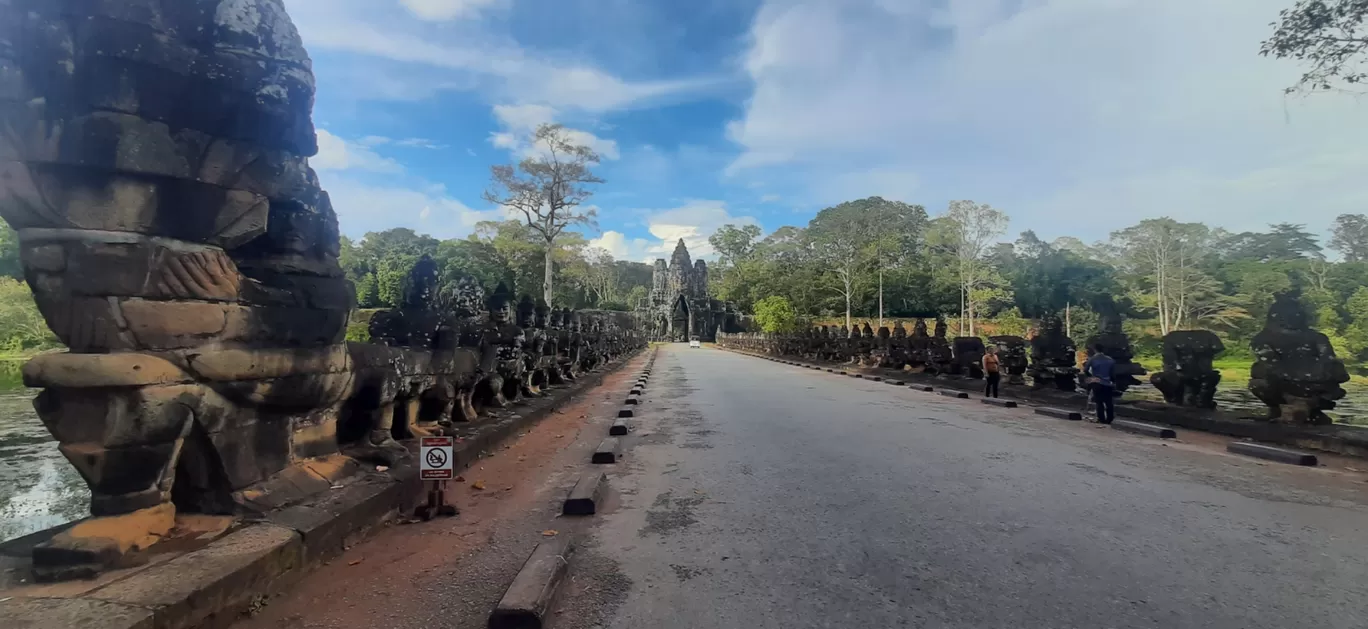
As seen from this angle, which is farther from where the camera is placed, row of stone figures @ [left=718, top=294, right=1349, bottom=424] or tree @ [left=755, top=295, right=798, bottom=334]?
tree @ [left=755, top=295, right=798, bottom=334]

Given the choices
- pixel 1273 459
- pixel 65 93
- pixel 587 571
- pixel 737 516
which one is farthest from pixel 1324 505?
pixel 65 93

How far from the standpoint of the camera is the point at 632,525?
400 cm

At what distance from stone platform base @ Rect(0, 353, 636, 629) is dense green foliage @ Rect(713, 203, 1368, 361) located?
21091 millimetres

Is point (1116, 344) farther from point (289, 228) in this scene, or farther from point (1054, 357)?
point (289, 228)

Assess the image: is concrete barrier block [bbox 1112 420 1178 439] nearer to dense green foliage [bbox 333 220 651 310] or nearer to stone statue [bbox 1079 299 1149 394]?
stone statue [bbox 1079 299 1149 394]

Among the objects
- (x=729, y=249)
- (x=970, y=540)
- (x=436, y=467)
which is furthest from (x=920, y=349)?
(x=729, y=249)

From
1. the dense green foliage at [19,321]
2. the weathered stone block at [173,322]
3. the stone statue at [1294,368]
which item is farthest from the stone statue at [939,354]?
the dense green foliage at [19,321]

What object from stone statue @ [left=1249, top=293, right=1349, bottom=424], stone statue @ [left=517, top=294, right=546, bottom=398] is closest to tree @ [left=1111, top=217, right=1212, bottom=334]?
stone statue @ [left=1249, top=293, right=1349, bottom=424]

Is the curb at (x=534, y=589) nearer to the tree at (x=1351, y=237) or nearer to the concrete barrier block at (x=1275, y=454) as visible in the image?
the concrete barrier block at (x=1275, y=454)

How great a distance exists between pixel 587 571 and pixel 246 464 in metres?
1.76

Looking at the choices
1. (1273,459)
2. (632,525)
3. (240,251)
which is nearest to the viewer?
(240,251)

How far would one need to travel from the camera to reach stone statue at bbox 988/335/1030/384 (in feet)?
42.5

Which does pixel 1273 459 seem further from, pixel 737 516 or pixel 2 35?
pixel 2 35

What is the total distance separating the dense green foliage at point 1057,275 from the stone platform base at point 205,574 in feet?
69.2
